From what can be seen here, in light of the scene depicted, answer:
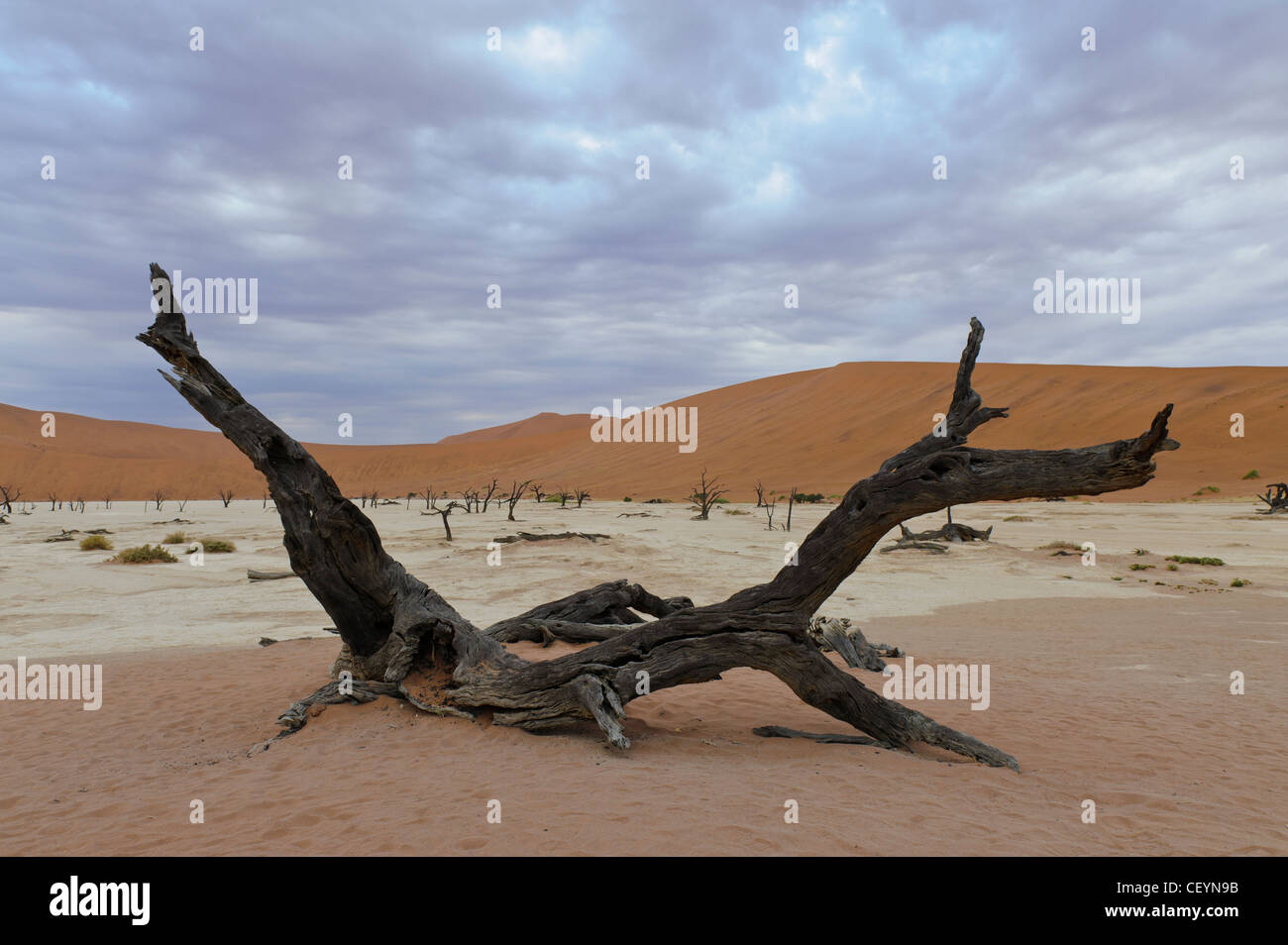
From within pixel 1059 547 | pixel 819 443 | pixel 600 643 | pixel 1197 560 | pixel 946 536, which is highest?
pixel 819 443

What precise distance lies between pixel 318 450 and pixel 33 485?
168 ft

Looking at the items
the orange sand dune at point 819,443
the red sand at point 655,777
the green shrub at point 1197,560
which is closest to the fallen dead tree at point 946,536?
the green shrub at point 1197,560

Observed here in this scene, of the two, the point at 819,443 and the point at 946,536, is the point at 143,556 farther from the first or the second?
the point at 819,443

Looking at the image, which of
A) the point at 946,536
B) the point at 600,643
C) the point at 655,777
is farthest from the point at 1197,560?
the point at 655,777

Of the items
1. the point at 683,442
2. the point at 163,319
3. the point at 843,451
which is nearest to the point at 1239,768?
the point at 163,319

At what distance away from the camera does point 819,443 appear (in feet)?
230

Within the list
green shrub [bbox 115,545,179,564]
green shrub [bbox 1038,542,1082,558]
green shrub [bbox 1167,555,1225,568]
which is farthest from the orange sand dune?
green shrub [bbox 115,545,179,564]

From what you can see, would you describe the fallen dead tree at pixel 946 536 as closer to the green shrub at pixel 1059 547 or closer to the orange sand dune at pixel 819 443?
the green shrub at pixel 1059 547

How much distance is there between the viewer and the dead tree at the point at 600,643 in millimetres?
5070

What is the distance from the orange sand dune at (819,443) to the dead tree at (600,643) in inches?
1711

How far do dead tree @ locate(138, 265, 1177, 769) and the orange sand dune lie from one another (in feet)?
143

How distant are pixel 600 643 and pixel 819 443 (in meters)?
66.0

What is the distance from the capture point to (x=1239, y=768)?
19.1 ft
